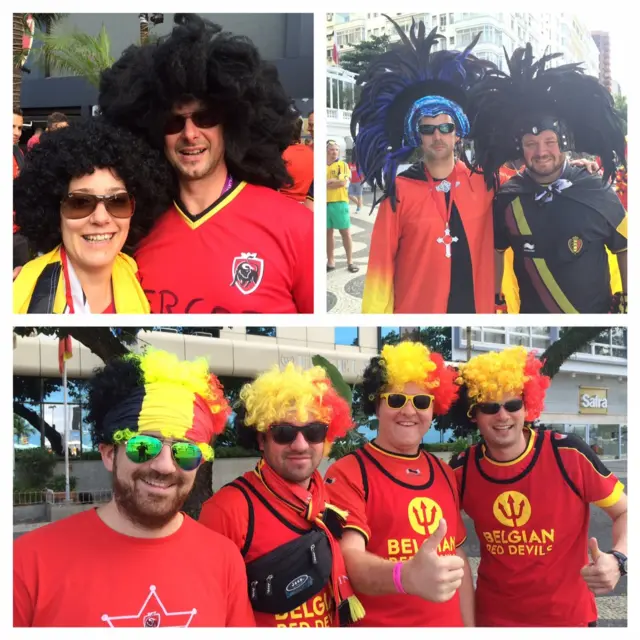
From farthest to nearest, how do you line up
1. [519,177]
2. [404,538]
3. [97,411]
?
[519,177] → [404,538] → [97,411]

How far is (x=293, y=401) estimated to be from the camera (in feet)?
13.2

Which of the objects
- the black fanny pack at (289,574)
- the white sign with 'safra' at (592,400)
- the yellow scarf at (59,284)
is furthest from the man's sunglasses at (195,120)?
the white sign with 'safra' at (592,400)

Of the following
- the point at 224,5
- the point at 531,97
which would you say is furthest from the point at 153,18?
the point at 531,97

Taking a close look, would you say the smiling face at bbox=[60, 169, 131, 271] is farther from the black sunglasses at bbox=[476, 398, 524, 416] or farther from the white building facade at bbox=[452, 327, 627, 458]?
the black sunglasses at bbox=[476, 398, 524, 416]

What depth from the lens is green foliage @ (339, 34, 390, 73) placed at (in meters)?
4.38

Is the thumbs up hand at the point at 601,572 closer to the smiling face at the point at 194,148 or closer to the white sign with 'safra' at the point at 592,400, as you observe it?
the white sign with 'safra' at the point at 592,400

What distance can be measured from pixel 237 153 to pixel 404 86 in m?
0.99

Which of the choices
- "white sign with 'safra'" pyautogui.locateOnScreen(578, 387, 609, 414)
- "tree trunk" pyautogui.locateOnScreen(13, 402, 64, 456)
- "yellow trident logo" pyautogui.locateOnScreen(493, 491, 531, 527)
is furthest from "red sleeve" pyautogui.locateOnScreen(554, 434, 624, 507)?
"tree trunk" pyautogui.locateOnScreen(13, 402, 64, 456)

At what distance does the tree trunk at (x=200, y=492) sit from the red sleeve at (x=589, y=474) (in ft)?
6.06

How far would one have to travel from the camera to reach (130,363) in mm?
3902

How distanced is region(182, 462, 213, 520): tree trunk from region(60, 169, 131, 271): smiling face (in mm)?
1139

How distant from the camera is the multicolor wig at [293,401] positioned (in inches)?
158

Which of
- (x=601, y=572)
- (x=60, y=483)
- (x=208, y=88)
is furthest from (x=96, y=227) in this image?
(x=601, y=572)

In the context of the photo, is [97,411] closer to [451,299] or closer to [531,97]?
[451,299]
